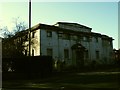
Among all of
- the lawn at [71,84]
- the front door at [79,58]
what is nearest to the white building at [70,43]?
the front door at [79,58]

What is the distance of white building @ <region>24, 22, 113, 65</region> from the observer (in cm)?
3838

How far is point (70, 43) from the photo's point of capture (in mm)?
42250

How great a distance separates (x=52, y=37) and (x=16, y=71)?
15.1 metres

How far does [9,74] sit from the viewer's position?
24594 millimetres

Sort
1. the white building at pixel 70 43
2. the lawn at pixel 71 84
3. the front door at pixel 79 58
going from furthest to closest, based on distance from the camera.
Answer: the front door at pixel 79 58 < the white building at pixel 70 43 < the lawn at pixel 71 84

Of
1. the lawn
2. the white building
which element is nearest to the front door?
the white building

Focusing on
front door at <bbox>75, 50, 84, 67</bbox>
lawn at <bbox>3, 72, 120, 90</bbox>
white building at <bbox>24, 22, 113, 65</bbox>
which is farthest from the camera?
front door at <bbox>75, 50, 84, 67</bbox>

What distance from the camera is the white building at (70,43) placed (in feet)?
126

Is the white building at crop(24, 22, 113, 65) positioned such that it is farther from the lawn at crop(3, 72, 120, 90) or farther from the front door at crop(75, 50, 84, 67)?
the lawn at crop(3, 72, 120, 90)

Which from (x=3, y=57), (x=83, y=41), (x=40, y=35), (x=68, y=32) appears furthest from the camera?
(x=83, y=41)

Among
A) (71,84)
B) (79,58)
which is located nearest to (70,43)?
(79,58)

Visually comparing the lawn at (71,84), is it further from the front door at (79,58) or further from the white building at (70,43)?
the front door at (79,58)

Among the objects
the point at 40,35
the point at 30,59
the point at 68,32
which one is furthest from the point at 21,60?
the point at 68,32

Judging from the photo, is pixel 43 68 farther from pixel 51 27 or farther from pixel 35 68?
pixel 51 27
